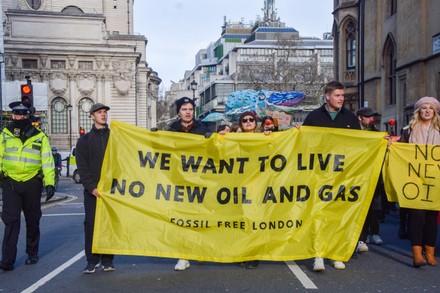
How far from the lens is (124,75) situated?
7719 centimetres

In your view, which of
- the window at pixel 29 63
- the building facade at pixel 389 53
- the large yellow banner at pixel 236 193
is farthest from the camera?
the window at pixel 29 63

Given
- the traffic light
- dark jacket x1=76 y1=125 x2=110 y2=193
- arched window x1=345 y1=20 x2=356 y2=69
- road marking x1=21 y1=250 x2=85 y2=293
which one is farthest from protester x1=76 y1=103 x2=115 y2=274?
arched window x1=345 y1=20 x2=356 y2=69

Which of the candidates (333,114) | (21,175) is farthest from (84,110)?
(333,114)

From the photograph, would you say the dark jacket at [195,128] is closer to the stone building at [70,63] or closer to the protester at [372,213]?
the protester at [372,213]

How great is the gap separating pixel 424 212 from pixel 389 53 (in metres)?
26.7

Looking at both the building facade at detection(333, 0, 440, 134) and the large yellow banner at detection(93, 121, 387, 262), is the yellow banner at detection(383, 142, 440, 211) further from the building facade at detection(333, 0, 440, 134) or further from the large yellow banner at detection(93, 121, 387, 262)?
the building facade at detection(333, 0, 440, 134)

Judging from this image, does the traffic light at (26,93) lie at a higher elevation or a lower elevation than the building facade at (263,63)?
lower

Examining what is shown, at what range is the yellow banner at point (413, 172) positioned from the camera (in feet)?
26.6

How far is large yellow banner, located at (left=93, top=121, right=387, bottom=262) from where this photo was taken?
763 cm

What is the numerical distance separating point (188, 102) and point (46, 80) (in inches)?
2700

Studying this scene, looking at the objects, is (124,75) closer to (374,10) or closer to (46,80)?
(46,80)

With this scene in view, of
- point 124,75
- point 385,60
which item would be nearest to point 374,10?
point 385,60

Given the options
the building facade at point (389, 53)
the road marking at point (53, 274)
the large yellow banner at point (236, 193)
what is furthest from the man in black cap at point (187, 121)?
the building facade at point (389, 53)

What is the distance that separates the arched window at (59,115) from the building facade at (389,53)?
142 ft
